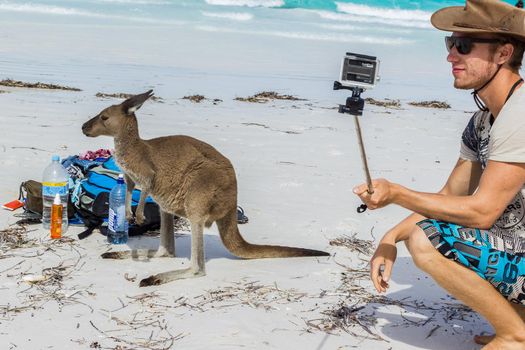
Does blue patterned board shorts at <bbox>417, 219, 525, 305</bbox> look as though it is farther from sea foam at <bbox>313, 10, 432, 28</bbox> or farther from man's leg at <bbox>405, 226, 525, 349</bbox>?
sea foam at <bbox>313, 10, 432, 28</bbox>

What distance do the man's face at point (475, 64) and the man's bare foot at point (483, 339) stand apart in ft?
3.15

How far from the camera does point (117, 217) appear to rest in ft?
11.9

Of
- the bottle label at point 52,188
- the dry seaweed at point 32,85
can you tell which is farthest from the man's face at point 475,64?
the dry seaweed at point 32,85

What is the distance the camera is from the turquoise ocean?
10414 mm

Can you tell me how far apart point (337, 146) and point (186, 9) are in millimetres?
20140

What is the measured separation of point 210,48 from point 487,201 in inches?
527

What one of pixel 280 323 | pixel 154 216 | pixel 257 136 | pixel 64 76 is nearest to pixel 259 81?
pixel 64 76

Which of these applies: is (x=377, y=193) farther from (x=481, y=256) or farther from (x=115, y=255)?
(x=115, y=255)

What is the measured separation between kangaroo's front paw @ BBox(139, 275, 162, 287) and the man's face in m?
1.56

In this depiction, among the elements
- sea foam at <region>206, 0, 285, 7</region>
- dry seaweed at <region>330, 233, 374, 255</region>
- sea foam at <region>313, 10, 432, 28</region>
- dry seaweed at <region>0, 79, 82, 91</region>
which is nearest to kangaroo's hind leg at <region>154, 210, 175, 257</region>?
dry seaweed at <region>330, 233, 374, 255</region>

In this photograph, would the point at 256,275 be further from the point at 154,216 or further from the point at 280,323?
the point at 154,216

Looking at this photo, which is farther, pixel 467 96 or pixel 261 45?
pixel 261 45

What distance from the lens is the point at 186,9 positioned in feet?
83.5

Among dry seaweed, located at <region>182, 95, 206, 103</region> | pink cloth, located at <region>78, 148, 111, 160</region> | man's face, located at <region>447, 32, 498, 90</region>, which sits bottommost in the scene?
dry seaweed, located at <region>182, 95, 206, 103</region>
